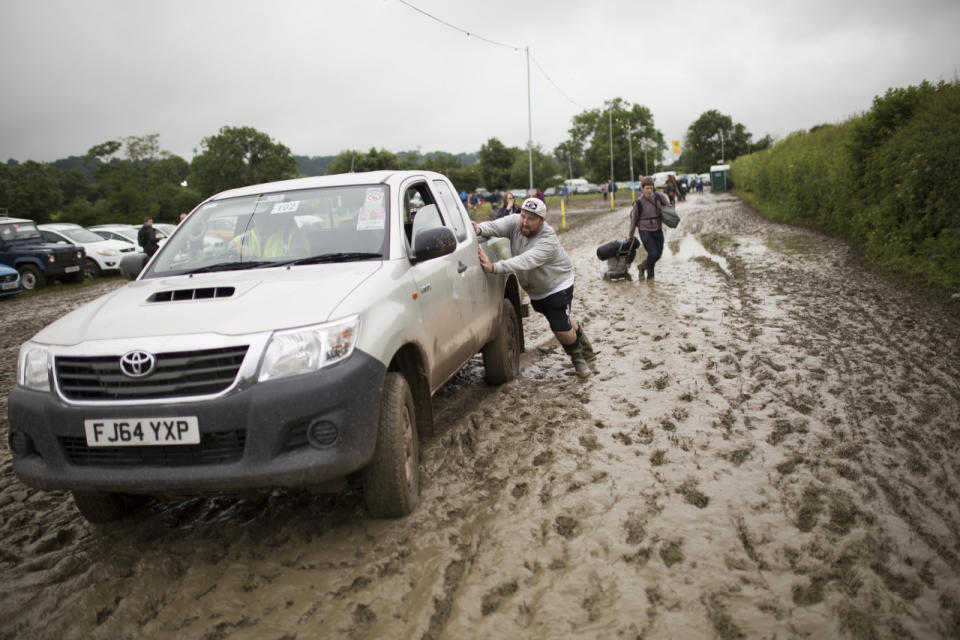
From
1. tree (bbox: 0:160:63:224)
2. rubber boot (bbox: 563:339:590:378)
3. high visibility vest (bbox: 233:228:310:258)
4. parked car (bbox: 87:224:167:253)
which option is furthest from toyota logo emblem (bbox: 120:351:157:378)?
tree (bbox: 0:160:63:224)

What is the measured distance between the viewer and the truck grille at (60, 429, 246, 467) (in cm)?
319

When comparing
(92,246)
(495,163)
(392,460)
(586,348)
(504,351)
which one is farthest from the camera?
(495,163)

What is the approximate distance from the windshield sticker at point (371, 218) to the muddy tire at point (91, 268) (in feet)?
60.9

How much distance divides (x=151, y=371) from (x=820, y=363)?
5.56 meters

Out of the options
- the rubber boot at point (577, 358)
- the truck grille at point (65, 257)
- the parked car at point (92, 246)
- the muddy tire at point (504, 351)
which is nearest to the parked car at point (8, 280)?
the truck grille at point (65, 257)

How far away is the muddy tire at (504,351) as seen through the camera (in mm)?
6191

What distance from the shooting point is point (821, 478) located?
409 centimetres

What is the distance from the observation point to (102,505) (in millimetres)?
3857

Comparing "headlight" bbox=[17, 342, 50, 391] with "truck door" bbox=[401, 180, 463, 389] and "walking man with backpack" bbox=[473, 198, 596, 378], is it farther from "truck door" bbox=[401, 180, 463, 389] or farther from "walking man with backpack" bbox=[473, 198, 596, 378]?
"walking man with backpack" bbox=[473, 198, 596, 378]

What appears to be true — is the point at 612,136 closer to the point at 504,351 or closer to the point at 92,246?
the point at 92,246

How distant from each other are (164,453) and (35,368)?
0.77 m

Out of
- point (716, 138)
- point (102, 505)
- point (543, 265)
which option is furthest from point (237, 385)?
point (716, 138)

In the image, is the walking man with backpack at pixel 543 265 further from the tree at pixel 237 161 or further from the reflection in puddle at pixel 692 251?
the tree at pixel 237 161

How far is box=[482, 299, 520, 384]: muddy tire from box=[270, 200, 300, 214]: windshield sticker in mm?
2159
